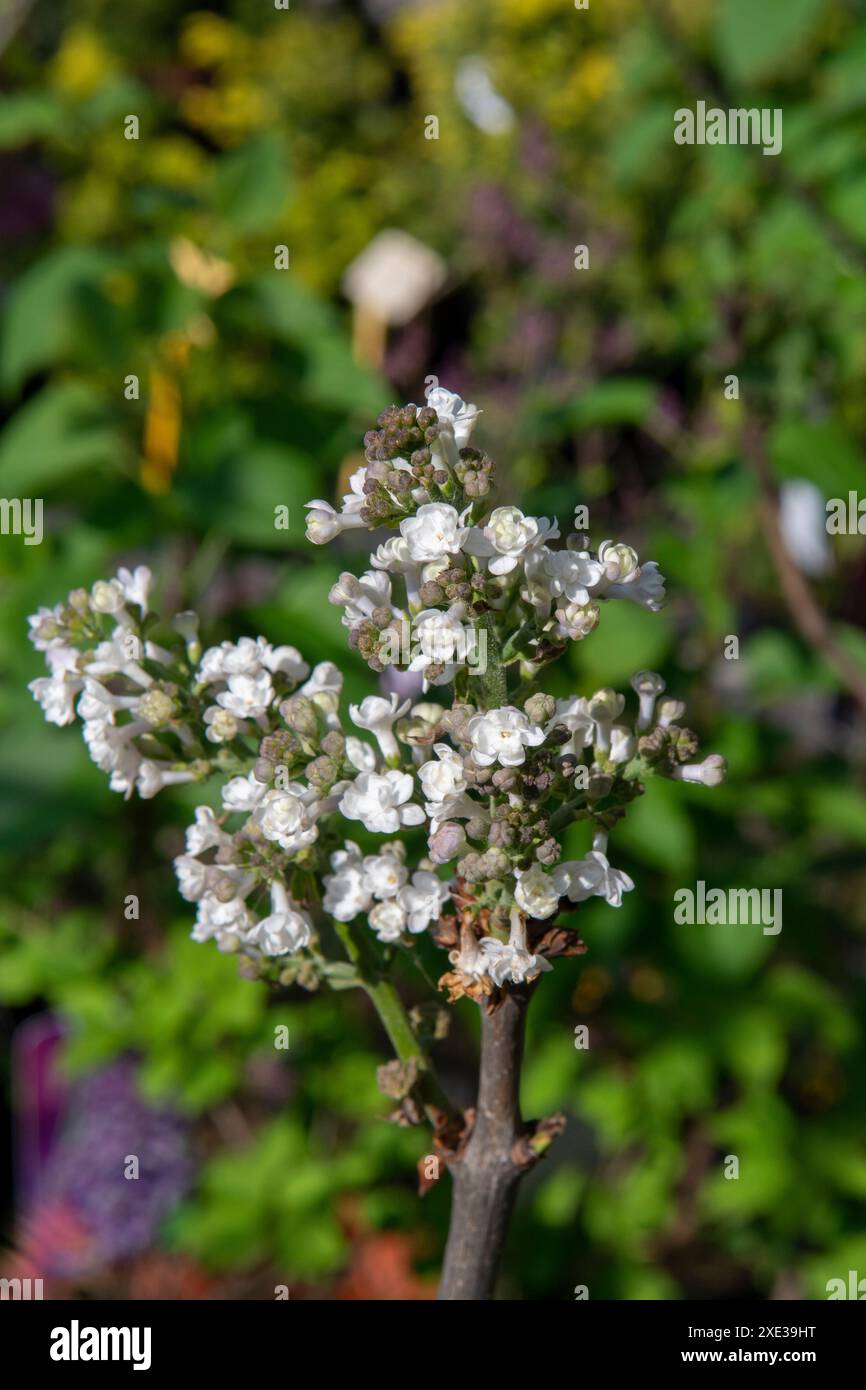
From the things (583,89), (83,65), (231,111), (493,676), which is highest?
(231,111)

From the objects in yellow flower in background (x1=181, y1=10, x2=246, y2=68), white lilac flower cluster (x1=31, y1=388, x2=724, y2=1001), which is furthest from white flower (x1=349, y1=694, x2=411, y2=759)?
yellow flower in background (x1=181, y1=10, x2=246, y2=68)

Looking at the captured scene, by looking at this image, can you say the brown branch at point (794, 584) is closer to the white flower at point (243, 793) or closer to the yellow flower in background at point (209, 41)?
the white flower at point (243, 793)

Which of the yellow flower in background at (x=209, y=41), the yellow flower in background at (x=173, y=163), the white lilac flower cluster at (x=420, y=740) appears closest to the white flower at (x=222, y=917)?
the white lilac flower cluster at (x=420, y=740)

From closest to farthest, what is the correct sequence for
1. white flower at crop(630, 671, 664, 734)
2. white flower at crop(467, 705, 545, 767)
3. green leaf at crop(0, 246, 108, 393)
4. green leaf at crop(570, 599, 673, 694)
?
1. white flower at crop(467, 705, 545, 767)
2. white flower at crop(630, 671, 664, 734)
3. green leaf at crop(570, 599, 673, 694)
4. green leaf at crop(0, 246, 108, 393)

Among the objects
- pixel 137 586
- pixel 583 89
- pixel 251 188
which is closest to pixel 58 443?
pixel 251 188

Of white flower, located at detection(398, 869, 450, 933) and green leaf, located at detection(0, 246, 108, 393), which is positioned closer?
white flower, located at detection(398, 869, 450, 933)

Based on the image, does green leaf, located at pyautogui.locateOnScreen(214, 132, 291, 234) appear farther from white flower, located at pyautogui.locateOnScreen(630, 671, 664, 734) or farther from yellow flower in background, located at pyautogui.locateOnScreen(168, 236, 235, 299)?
white flower, located at pyautogui.locateOnScreen(630, 671, 664, 734)

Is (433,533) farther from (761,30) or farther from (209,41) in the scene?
(209,41)

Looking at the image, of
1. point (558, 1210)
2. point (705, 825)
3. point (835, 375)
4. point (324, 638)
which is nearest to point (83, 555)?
point (324, 638)

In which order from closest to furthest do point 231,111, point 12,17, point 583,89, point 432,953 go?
1. point 432,953
2. point 12,17
3. point 583,89
4. point 231,111
